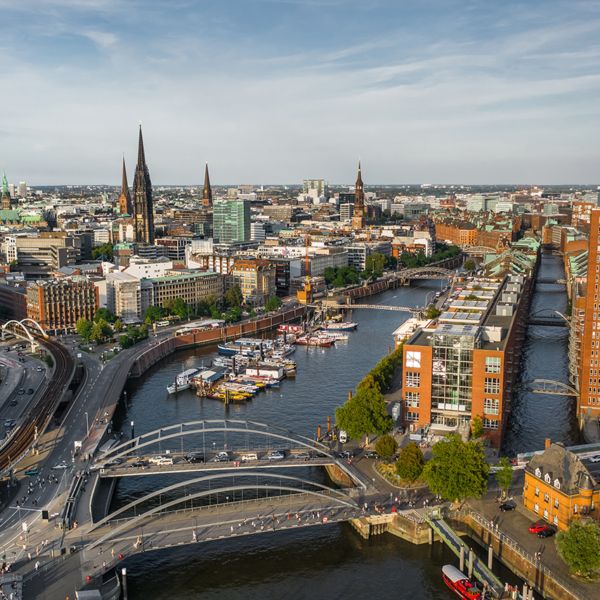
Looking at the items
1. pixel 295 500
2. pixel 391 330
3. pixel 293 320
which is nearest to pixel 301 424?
pixel 295 500

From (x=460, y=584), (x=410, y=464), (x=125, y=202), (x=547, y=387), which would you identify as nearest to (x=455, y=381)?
(x=410, y=464)

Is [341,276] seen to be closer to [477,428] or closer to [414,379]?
[414,379]

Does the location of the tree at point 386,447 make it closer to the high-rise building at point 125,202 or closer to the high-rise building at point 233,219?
the high-rise building at point 233,219

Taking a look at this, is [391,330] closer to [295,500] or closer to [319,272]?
[319,272]

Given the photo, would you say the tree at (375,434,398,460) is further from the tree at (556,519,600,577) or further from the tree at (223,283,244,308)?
the tree at (223,283,244,308)

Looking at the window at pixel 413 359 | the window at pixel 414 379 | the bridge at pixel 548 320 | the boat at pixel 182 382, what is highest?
the window at pixel 413 359

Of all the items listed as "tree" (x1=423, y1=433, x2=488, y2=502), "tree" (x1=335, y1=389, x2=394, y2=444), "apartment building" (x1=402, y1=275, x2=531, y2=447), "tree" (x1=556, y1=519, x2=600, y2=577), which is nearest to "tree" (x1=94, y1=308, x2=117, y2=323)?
"tree" (x1=335, y1=389, x2=394, y2=444)

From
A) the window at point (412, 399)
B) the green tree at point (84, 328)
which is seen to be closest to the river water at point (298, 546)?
the window at point (412, 399)
